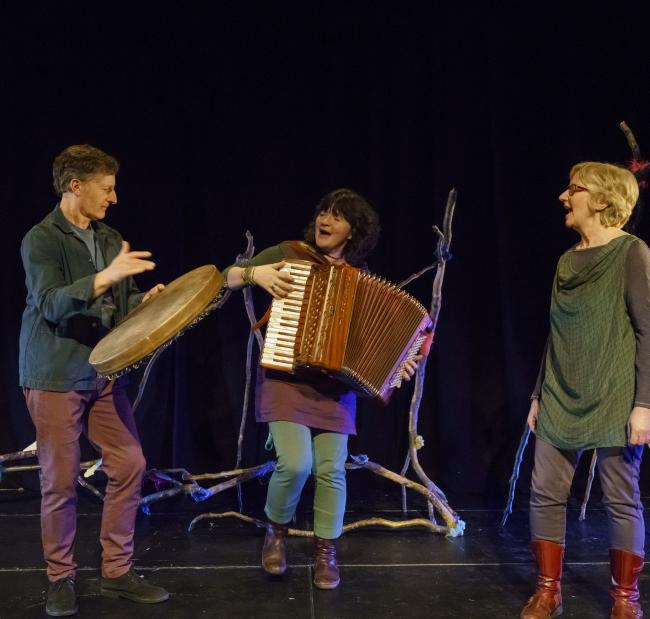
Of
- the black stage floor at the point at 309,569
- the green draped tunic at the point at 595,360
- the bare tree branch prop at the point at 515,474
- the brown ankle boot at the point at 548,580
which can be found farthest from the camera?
the bare tree branch prop at the point at 515,474

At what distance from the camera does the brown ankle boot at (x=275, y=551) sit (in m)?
3.19

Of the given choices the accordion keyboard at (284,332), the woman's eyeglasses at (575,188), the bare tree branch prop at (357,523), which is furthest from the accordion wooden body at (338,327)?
the bare tree branch prop at (357,523)

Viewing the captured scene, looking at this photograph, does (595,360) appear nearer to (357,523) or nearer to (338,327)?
(338,327)

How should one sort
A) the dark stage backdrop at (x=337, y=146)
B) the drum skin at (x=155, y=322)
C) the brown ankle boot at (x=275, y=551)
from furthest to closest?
1. the dark stage backdrop at (x=337, y=146)
2. the brown ankle boot at (x=275, y=551)
3. the drum skin at (x=155, y=322)

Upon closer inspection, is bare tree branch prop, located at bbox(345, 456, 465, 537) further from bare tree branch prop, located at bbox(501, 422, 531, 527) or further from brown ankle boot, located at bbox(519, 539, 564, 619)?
brown ankle boot, located at bbox(519, 539, 564, 619)

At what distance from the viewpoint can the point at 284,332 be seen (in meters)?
2.99

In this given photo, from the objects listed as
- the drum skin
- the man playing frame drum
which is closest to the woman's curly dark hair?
the drum skin

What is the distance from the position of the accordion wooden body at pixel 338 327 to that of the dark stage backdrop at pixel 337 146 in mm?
1473

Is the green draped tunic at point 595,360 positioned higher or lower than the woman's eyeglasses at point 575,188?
lower

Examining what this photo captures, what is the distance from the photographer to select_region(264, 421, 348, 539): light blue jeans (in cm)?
308

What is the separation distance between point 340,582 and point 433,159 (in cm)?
248

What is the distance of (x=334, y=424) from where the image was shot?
317 cm

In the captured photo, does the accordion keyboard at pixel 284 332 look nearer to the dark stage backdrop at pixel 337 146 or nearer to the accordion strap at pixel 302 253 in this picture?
the accordion strap at pixel 302 253

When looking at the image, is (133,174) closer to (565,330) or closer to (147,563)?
(147,563)
